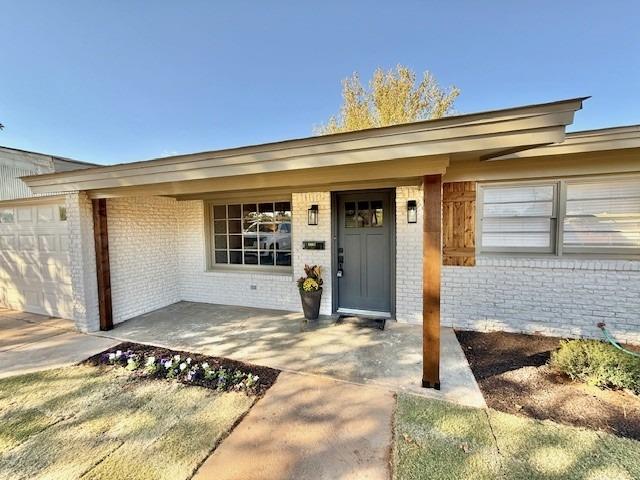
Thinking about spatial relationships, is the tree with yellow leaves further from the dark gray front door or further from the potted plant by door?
the potted plant by door

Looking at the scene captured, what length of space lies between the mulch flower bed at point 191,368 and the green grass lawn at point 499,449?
143 cm

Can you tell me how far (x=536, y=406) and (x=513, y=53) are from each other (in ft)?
28.5

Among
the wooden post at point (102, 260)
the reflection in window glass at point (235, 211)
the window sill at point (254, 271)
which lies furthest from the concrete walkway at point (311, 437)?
the reflection in window glass at point (235, 211)

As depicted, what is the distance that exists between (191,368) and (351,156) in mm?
2866

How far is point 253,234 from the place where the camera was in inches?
227

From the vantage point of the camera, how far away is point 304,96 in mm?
11352

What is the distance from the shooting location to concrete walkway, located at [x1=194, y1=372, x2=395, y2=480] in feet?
6.00

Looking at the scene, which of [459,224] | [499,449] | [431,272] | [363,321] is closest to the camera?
[499,449]

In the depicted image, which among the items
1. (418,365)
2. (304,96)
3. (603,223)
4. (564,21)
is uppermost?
(304,96)

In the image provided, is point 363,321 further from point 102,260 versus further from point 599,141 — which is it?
point 102,260

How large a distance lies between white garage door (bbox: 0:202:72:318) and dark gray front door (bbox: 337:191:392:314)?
4693 mm

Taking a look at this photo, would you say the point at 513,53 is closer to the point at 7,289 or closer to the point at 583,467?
the point at 583,467

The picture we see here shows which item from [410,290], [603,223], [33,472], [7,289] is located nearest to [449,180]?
[410,290]

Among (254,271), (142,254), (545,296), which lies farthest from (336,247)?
(142,254)
